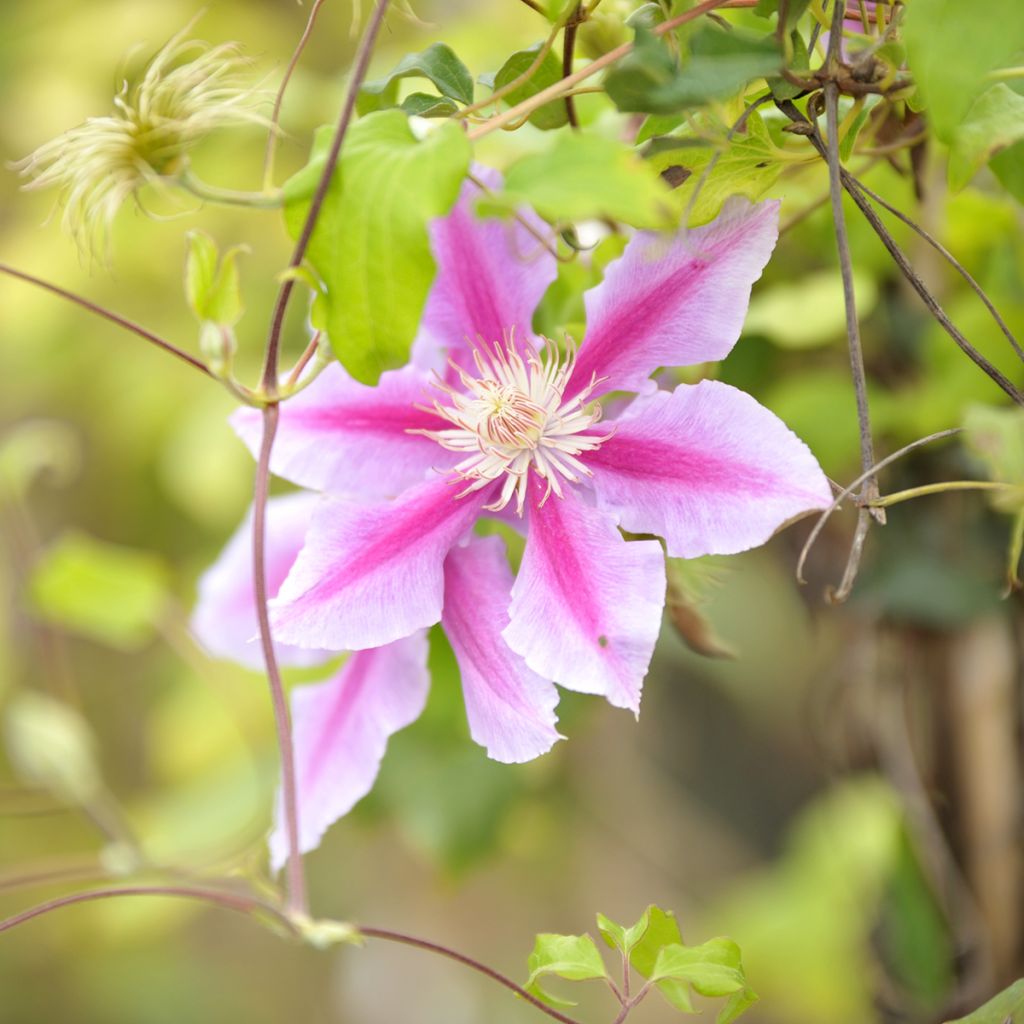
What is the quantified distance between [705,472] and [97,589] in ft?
1.60

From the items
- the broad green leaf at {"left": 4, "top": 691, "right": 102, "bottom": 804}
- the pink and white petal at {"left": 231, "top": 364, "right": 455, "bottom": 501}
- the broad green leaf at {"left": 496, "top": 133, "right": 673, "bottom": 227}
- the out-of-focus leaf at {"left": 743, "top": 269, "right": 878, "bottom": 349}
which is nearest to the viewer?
the broad green leaf at {"left": 496, "top": 133, "right": 673, "bottom": 227}

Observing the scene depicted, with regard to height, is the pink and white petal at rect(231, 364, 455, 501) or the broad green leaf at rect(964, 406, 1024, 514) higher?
the pink and white petal at rect(231, 364, 455, 501)

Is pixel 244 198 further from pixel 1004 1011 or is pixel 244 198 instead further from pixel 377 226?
Result: pixel 1004 1011

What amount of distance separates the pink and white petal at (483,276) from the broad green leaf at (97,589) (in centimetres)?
41

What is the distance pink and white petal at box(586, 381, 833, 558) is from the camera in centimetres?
27

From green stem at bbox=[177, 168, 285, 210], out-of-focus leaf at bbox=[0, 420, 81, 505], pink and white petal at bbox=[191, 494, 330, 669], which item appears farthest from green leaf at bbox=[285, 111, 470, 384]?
out-of-focus leaf at bbox=[0, 420, 81, 505]

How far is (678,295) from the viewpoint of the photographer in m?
0.29

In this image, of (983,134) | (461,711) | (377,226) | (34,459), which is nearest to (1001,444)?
(983,134)

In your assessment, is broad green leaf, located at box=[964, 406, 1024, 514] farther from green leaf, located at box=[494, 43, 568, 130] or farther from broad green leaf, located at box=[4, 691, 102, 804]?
broad green leaf, located at box=[4, 691, 102, 804]

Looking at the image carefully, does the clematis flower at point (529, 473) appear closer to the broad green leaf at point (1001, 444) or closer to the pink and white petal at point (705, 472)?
the pink and white petal at point (705, 472)

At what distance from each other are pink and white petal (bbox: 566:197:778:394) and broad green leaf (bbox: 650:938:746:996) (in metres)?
0.16

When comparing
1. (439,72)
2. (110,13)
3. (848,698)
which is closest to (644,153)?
(439,72)

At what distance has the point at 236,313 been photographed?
0.95ft

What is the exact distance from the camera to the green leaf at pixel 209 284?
286 millimetres
